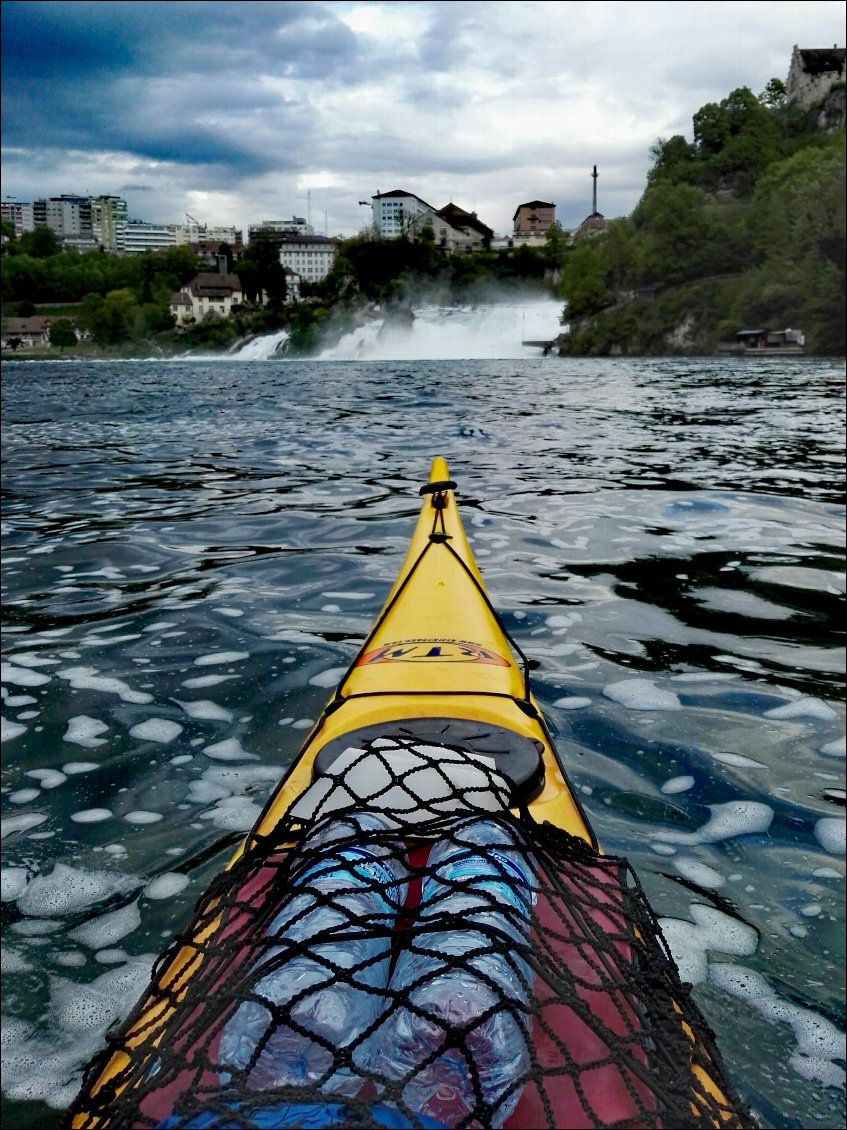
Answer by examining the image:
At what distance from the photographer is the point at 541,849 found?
1.74 meters

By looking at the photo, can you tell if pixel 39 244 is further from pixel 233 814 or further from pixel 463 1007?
pixel 463 1007

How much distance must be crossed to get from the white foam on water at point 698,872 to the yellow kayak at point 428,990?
2.34ft

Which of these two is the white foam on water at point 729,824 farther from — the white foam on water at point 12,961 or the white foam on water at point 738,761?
the white foam on water at point 12,961

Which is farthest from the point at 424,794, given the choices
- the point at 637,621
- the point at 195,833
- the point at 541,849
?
the point at 637,621

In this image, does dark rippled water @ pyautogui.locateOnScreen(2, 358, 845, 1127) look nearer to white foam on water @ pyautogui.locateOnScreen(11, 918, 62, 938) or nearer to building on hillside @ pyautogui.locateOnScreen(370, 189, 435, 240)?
white foam on water @ pyautogui.locateOnScreen(11, 918, 62, 938)

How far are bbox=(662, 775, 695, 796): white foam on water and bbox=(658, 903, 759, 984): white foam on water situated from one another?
0.68m

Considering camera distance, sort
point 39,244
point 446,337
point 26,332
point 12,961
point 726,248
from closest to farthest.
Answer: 1. point 12,961
2. point 726,248
3. point 446,337
4. point 26,332
5. point 39,244

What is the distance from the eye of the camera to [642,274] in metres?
68.6

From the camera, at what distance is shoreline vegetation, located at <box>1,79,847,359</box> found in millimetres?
57969

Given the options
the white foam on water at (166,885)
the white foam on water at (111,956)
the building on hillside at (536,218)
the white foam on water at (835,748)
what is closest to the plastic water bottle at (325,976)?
the white foam on water at (111,956)

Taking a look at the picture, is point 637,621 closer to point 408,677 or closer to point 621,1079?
point 408,677

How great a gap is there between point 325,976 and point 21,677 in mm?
3396

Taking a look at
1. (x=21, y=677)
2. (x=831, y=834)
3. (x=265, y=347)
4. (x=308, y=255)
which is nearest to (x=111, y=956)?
(x=21, y=677)

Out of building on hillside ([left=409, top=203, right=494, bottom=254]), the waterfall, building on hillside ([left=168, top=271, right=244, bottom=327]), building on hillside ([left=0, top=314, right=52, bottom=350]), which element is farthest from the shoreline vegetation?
building on hillside ([left=409, top=203, right=494, bottom=254])
